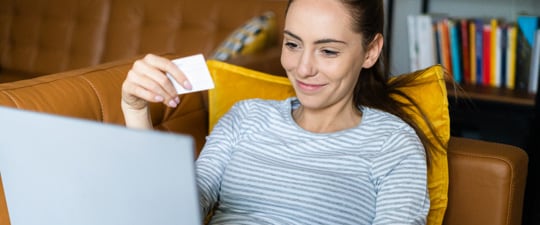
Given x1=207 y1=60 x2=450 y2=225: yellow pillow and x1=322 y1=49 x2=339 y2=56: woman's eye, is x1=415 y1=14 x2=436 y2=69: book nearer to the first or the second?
x1=207 y1=60 x2=450 y2=225: yellow pillow

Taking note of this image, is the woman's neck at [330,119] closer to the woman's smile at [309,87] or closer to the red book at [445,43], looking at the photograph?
the woman's smile at [309,87]

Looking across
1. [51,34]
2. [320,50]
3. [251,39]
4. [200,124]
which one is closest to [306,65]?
[320,50]

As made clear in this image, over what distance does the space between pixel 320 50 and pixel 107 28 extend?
6.33 feet

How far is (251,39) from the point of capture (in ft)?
8.04

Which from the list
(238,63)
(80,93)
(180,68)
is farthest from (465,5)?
(180,68)

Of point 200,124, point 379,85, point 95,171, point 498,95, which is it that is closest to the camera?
point 95,171

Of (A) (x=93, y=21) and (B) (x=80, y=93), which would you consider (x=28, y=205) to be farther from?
(A) (x=93, y=21)

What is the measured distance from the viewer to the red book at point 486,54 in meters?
2.85

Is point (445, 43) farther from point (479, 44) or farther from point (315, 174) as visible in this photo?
point (315, 174)

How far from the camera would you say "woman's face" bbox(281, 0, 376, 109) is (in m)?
1.40

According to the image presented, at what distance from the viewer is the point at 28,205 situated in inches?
39.0

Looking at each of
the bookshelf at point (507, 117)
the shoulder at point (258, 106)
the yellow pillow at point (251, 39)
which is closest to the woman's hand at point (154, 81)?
the shoulder at point (258, 106)

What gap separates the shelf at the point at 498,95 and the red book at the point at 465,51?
0.09 meters

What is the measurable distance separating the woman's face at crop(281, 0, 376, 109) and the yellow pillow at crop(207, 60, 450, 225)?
0.27m
